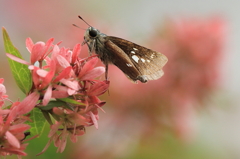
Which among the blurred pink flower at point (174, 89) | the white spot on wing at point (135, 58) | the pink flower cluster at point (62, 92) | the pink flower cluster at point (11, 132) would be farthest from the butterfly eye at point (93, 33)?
the blurred pink flower at point (174, 89)

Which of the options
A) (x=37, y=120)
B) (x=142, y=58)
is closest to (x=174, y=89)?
(x=142, y=58)

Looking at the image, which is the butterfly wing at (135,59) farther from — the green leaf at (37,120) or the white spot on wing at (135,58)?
the green leaf at (37,120)

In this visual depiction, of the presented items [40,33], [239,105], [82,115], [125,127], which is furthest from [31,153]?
[239,105]

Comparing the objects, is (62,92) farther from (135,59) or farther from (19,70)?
(135,59)

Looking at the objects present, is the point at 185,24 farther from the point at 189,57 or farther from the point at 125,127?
the point at 125,127

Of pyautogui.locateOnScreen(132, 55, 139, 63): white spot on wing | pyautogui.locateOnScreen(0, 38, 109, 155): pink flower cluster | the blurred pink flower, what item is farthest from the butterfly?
the blurred pink flower

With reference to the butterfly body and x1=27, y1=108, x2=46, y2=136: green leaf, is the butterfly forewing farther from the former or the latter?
x1=27, y1=108, x2=46, y2=136: green leaf
